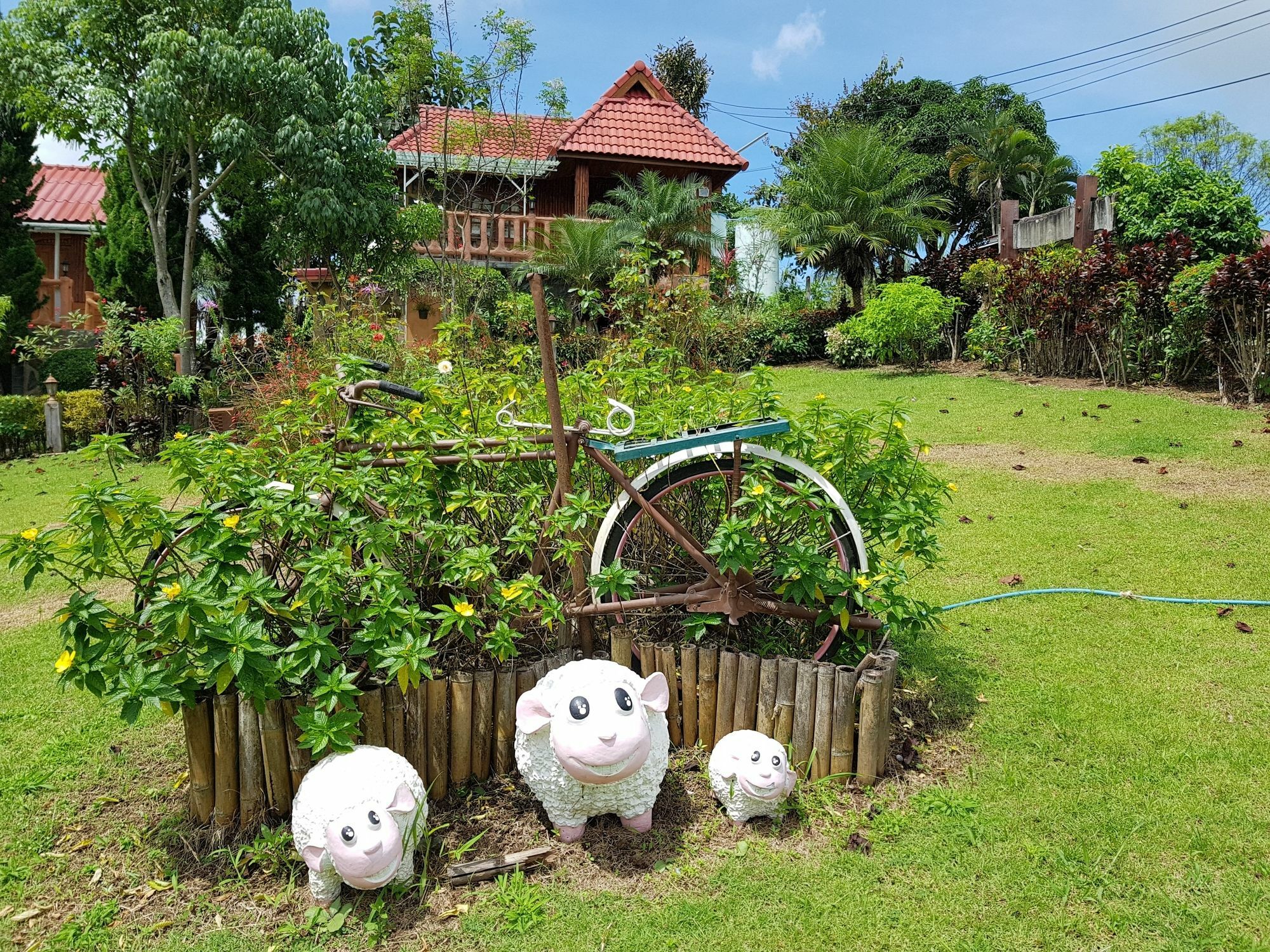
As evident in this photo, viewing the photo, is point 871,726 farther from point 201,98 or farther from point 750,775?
point 201,98

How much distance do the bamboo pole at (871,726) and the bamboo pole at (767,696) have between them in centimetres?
32

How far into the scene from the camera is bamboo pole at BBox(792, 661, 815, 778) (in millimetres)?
3240

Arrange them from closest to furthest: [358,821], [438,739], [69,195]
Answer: [358,821], [438,739], [69,195]

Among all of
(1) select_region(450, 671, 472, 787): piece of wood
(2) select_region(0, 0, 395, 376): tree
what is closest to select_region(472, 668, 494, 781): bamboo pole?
(1) select_region(450, 671, 472, 787): piece of wood

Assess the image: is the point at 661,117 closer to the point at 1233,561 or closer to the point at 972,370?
the point at 972,370

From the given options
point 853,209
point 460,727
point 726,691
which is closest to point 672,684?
point 726,691

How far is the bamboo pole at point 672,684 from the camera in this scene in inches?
135

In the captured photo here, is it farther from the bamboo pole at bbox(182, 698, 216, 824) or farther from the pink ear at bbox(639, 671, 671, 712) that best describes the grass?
the pink ear at bbox(639, 671, 671, 712)

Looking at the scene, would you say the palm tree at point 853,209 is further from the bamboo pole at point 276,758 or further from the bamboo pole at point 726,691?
the bamboo pole at point 276,758

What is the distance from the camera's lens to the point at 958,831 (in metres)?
3.02

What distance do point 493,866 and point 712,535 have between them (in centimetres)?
167

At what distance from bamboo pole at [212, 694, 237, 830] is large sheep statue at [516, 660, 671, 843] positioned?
37.8 inches

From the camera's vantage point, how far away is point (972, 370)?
14211mm

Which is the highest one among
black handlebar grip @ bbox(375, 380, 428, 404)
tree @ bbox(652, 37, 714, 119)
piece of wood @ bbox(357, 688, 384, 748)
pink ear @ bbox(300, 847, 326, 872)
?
tree @ bbox(652, 37, 714, 119)
